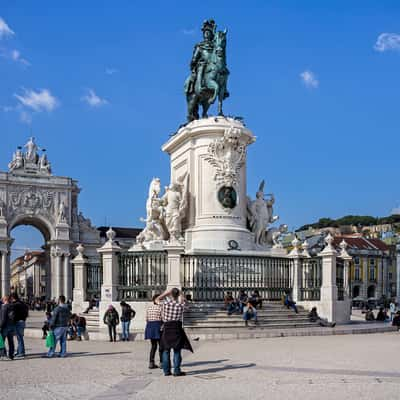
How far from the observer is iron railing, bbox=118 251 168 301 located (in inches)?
834

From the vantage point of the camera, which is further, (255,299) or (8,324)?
(255,299)

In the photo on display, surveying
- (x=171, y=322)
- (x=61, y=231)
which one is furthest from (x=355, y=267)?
(x=171, y=322)

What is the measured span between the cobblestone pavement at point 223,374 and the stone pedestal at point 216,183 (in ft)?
23.4

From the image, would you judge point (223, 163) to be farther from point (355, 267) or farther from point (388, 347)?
point (355, 267)

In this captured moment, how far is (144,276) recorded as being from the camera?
21297 mm

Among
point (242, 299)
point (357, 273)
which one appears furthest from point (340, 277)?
point (357, 273)

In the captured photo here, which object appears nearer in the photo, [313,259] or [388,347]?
[388,347]

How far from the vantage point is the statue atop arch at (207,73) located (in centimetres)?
2486

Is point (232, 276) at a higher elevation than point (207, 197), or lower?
lower

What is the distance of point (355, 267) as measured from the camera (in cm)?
8925

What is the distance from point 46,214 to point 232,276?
55021mm

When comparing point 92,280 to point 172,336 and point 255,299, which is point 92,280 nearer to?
point 255,299

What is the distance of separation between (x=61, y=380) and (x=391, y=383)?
5.02 meters

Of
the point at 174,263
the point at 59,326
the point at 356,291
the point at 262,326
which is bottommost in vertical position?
the point at 356,291
